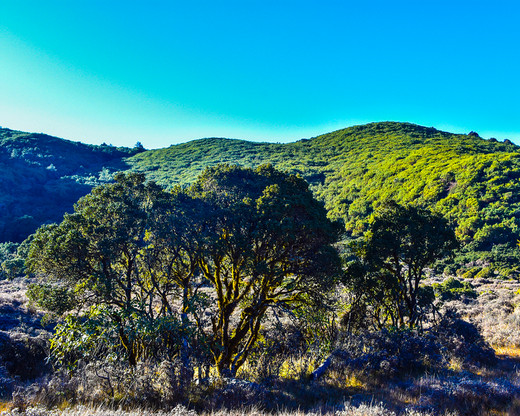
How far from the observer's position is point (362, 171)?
184 feet

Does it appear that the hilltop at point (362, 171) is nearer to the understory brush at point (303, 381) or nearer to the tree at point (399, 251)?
the tree at point (399, 251)

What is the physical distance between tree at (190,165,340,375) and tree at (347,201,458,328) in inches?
73.2

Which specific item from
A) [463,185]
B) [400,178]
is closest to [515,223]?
[463,185]

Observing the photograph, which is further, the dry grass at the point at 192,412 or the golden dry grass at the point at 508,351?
the golden dry grass at the point at 508,351

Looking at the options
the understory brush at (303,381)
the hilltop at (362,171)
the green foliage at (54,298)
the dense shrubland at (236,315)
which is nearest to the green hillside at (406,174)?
the hilltop at (362,171)

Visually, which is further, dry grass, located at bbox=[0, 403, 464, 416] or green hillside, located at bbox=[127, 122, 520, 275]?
green hillside, located at bbox=[127, 122, 520, 275]

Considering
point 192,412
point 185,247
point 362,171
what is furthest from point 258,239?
point 362,171

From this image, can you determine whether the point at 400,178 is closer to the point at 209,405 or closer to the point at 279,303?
the point at 279,303

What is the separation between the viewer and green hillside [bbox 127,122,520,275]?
26.8 meters

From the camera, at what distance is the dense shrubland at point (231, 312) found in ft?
17.8

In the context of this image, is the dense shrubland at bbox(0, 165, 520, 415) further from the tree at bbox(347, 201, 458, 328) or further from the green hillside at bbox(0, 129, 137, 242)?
the green hillside at bbox(0, 129, 137, 242)

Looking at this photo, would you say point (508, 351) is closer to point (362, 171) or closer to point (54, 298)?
point (54, 298)

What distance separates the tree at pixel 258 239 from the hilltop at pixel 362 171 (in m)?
20.4

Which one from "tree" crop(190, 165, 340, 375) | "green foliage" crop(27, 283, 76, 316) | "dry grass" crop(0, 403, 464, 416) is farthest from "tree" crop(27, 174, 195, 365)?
"dry grass" crop(0, 403, 464, 416)
